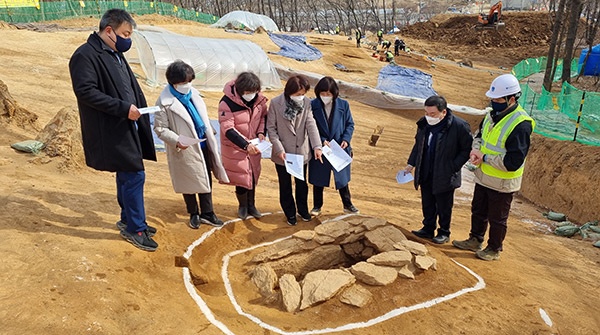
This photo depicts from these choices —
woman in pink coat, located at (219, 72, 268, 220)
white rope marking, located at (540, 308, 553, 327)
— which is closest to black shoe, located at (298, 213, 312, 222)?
woman in pink coat, located at (219, 72, 268, 220)

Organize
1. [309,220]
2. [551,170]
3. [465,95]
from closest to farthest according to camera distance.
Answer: [309,220] → [551,170] → [465,95]

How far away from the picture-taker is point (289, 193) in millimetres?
5047

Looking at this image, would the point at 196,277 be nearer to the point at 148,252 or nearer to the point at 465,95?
the point at 148,252

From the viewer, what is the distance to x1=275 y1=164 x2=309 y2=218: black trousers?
196 inches

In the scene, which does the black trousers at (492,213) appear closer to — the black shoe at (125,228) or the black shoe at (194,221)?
the black shoe at (194,221)

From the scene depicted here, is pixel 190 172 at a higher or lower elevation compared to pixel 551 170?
higher

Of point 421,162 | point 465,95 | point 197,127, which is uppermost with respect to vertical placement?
point 197,127

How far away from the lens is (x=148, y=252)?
154 inches

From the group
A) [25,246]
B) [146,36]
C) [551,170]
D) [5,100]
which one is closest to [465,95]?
[551,170]

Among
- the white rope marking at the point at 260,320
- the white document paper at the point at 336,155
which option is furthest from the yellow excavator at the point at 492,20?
the white rope marking at the point at 260,320

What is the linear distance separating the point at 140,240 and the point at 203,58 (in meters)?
12.1

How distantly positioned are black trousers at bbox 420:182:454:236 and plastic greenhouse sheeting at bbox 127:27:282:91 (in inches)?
422

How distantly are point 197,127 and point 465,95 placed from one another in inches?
683

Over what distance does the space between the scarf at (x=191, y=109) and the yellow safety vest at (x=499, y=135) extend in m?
2.82
